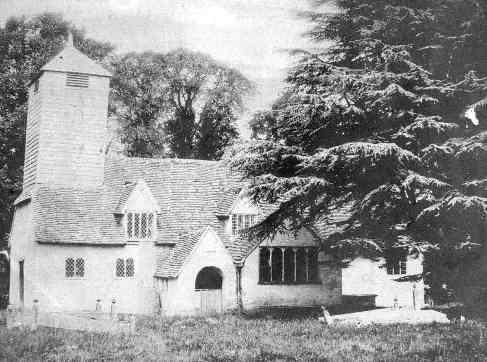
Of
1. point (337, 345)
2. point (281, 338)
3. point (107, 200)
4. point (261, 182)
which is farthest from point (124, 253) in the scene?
point (337, 345)


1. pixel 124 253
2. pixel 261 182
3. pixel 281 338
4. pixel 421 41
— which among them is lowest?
pixel 281 338

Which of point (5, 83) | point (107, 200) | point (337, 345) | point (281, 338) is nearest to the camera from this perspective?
point (337, 345)

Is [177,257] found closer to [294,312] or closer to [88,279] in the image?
[88,279]

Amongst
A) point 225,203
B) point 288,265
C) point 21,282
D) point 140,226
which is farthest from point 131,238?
point 288,265

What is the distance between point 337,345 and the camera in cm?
1808

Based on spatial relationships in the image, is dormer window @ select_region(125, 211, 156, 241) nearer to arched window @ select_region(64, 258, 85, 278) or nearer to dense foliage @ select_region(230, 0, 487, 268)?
arched window @ select_region(64, 258, 85, 278)

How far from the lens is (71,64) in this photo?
114ft

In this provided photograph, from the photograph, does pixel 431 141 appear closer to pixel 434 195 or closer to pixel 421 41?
pixel 434 195

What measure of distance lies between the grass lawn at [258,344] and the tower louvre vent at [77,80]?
15.8 m

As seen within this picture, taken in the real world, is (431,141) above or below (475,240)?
above

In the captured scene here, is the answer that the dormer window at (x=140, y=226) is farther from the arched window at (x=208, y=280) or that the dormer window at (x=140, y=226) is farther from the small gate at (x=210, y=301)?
the small gate at (x=210, y=301)

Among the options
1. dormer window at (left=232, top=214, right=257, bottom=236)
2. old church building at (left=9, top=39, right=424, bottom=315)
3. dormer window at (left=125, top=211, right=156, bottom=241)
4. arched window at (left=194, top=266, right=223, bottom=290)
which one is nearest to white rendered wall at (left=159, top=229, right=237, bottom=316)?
old church building at (left=9, top=39, right=424, bottom=315)

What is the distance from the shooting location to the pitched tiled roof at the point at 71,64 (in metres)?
34.4

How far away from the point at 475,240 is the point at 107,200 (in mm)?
20572
